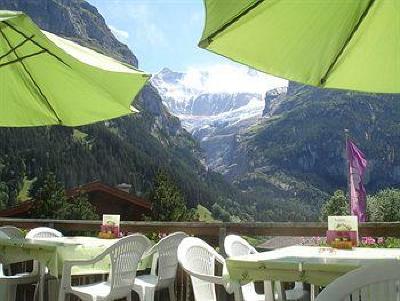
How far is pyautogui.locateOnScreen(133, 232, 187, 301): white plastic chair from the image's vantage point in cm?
389

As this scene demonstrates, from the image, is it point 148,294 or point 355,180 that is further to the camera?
point 355,180

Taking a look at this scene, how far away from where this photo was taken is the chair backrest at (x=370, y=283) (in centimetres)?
138

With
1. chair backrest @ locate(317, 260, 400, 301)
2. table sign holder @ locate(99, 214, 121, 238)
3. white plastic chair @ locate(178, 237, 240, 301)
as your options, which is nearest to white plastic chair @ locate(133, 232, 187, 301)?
table sign holder @ locate(99, 214, 121, 238)

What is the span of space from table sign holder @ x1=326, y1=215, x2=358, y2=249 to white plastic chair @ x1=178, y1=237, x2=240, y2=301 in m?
0.69

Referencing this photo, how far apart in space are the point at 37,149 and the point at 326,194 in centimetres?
7457

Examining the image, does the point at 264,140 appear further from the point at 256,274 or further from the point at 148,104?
the point at 256,274

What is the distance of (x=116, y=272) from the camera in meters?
3.48

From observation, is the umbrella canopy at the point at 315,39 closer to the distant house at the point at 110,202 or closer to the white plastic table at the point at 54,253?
the white plastic table at the point at 54,253

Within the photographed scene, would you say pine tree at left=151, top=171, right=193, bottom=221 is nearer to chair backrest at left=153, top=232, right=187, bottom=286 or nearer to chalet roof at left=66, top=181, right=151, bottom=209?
chalet roof at left=66, top=181, right=151, bottom=209

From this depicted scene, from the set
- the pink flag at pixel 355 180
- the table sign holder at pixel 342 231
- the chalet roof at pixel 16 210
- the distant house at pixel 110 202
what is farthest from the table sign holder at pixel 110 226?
the chalet roof at pixel 16 210

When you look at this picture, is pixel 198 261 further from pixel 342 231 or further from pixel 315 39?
pixel 315 39

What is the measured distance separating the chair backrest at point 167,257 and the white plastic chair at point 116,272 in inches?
11.9

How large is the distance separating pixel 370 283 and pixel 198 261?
198cm

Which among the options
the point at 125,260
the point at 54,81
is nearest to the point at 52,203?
the point at 54,81
